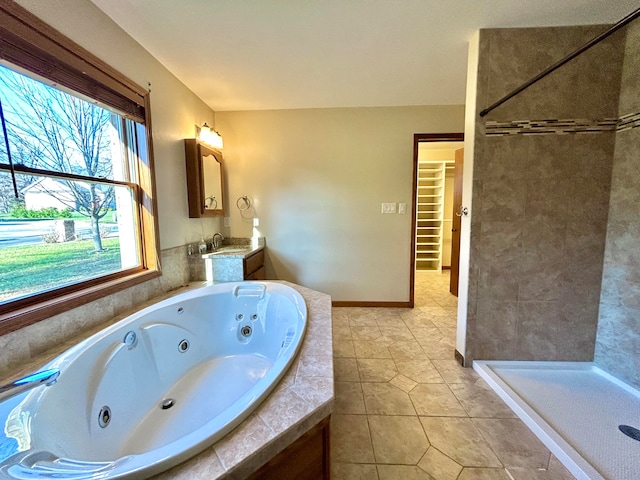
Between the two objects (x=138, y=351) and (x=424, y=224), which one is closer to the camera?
(x=138, y=351)

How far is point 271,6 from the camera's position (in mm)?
1422

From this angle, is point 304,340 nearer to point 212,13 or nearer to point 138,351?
point 138,351

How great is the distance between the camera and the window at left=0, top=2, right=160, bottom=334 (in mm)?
1051

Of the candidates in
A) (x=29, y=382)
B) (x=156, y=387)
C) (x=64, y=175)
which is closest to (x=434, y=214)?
(x=156, y=387)

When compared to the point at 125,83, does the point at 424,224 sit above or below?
below

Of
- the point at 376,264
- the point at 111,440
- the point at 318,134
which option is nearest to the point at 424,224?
the point at 376,264

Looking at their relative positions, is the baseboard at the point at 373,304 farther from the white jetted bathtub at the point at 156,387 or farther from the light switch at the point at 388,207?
the white jetted bathtub at the point at 156,387

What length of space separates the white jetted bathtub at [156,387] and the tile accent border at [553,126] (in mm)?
1763

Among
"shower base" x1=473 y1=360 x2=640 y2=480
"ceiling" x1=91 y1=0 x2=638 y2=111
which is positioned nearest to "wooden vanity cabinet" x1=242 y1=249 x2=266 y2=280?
"ceiling" x1=91 y1=0 x2=638 y2=111

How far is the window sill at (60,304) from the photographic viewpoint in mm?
1003

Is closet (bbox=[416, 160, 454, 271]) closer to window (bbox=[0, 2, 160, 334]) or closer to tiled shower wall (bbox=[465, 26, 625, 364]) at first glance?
tiled shower wall (bbox=[465, 26, 625, 364])

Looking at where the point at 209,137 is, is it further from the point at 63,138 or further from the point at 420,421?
the point at 420,421

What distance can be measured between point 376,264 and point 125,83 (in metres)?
2.69

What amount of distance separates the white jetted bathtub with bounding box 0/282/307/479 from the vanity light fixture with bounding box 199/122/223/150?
1463mm
